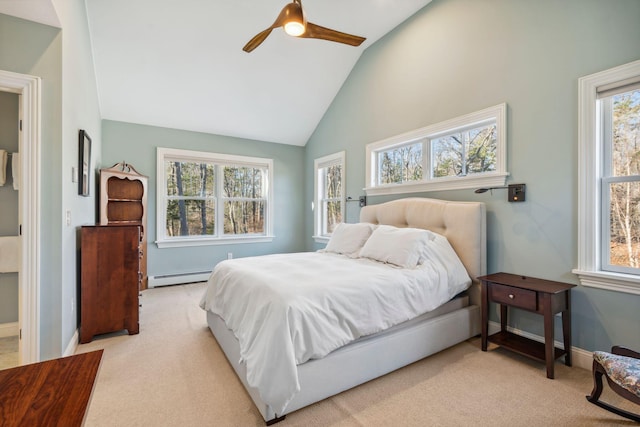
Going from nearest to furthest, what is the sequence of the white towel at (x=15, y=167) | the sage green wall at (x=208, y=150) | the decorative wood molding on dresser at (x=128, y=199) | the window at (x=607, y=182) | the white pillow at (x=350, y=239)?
the window at (x=607, y=182)
the white towel at (x=15, y=167)
the white pillow at (x=350, y=239)
the decorative wood molding on dresser at (x=128, y=199)
the sage green wall at (x=208, y=150)

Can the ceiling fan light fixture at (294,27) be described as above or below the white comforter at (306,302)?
above

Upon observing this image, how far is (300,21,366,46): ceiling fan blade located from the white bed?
1.79 metres

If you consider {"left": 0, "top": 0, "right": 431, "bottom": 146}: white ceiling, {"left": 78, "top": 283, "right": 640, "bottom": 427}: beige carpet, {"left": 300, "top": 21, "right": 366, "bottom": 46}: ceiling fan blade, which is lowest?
{"left": 78, "top": 283, "right": 640, "bottom": 427}: beige carpet

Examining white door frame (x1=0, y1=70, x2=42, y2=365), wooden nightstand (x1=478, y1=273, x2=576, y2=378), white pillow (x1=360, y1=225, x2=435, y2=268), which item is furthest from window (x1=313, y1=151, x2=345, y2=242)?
white door frame (x1=0, y1=70, x2=42, y2=365)

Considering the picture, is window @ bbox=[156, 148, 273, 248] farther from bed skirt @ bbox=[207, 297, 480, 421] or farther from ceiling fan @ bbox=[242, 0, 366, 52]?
ceiling fan @ bbox=[242, 0, 366, 52]

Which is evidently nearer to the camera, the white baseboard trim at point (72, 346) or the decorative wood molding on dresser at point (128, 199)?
the white baseboard trim at point (72, 346)

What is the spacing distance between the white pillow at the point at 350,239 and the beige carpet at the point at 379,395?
4.23ft

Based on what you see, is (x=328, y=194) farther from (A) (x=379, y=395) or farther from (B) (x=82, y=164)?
(A) (x=379, y=395)

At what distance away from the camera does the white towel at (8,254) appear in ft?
8.59

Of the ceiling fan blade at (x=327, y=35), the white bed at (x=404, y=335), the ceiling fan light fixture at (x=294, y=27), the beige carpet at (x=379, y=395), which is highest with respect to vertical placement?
the ceiling fan blade at (x=327, y=35)

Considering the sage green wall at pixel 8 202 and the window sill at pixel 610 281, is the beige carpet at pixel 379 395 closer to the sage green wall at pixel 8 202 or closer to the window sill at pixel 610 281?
the window sill at pixel 610 281

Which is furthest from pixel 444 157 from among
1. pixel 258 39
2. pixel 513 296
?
pixel 258 39

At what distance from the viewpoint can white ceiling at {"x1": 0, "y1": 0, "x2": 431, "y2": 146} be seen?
3338mm

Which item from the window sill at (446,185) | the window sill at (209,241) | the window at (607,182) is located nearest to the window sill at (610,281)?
the window at (607,182)
